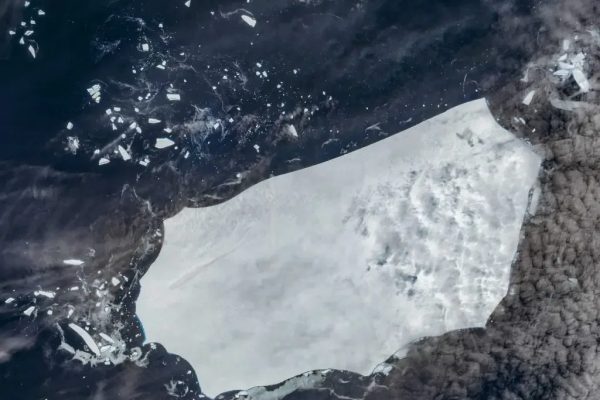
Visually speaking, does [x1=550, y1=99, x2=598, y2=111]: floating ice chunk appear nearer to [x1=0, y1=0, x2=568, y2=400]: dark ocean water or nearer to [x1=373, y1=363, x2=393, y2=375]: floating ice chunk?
[x1=0, y1=0, x2=568, y2=400]: dark ocean water

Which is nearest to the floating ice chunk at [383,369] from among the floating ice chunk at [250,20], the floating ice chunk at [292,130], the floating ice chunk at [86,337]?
the floating ice chunk at [292,130]

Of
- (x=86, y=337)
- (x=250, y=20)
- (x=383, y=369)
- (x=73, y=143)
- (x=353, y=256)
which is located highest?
(x=250, y=20)

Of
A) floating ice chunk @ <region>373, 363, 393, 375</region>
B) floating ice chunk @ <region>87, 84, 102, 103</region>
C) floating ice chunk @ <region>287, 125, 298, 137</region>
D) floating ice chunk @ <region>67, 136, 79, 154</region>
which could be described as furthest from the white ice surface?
floating ice chunk @ <region>87, 84, 102, 103</region>

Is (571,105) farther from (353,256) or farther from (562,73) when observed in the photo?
(353,256)

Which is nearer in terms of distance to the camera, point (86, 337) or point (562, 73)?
point (562, 73)

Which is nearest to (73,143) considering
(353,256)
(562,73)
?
(353,256)

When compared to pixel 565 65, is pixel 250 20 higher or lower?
higher

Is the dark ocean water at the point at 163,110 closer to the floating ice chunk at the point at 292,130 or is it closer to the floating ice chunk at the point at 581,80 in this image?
the floating ice chunk at the point at 292,130
